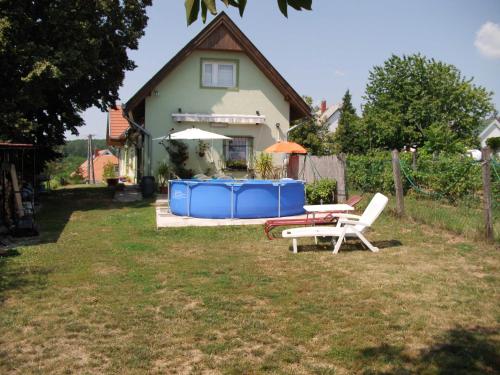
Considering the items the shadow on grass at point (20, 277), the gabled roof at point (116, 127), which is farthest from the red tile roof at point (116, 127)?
the shadow on grass at point (20, 277)

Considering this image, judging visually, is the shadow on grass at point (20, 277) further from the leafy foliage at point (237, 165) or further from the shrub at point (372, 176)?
the leafy foliage at point (237, 165)

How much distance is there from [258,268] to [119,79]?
14.9m

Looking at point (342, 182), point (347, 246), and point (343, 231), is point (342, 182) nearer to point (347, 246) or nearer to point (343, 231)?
point (347, 246)

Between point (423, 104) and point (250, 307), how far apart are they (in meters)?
29.8

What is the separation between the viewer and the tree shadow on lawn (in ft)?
30.8

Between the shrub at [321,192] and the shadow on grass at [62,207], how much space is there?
5.69 m

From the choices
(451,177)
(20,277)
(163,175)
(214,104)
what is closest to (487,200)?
(451,177)

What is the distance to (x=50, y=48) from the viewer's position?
613 inches

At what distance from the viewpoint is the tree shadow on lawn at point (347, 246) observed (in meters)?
9.38

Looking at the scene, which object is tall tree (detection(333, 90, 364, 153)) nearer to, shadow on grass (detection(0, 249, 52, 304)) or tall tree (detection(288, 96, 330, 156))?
tall tree (detection(288, 96, 330, 156))

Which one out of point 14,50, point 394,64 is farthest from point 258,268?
point 394,64

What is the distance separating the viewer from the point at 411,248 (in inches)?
362

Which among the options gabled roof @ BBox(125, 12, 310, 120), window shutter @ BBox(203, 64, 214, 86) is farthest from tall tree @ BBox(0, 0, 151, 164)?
window shutter @ BBox(203, 64, 214, 86)

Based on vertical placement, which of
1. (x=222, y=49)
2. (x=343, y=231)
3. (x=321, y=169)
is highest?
(x=222, y=49)
